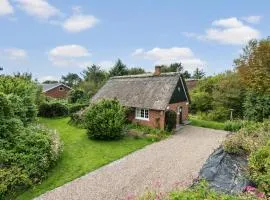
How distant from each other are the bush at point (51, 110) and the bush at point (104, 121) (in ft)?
44.6

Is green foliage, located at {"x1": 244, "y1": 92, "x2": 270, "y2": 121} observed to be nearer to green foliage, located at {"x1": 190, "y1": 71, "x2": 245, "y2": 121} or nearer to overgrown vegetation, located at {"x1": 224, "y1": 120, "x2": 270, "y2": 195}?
green foliage, located at {"x1": 190, "y1": 71, "x2": 245, "y2": 121}

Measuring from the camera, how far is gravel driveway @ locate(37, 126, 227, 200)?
11.4 meters

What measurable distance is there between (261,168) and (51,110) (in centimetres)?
2752

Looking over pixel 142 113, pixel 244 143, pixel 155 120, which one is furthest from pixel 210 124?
pixel 244 143

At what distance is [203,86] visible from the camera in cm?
3572

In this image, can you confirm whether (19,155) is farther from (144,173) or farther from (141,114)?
(141,114)

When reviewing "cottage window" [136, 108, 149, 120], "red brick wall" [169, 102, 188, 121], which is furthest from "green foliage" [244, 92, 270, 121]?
"cottage window" [136, 108, 149, 120]

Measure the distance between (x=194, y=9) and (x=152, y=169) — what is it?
10230 millimetres

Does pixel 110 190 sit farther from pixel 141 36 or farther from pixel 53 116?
pixel 53 116

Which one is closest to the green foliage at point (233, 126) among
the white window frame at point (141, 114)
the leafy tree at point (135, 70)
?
the white window frame at point (141, 114)

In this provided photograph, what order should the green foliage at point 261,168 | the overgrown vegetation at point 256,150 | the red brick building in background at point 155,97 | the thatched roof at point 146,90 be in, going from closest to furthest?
1. the green foliage at point 261,168
2. the overgrown vegetation at point 256,150
3. the red brick building in background at point 155,97
4. the thatched roof at point 146,90

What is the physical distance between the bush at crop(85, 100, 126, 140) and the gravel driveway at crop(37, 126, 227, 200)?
122 inches

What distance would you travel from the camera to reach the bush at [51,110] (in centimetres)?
3194

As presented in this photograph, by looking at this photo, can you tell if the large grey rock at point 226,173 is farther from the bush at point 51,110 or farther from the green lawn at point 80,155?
the bush at point 51,110
